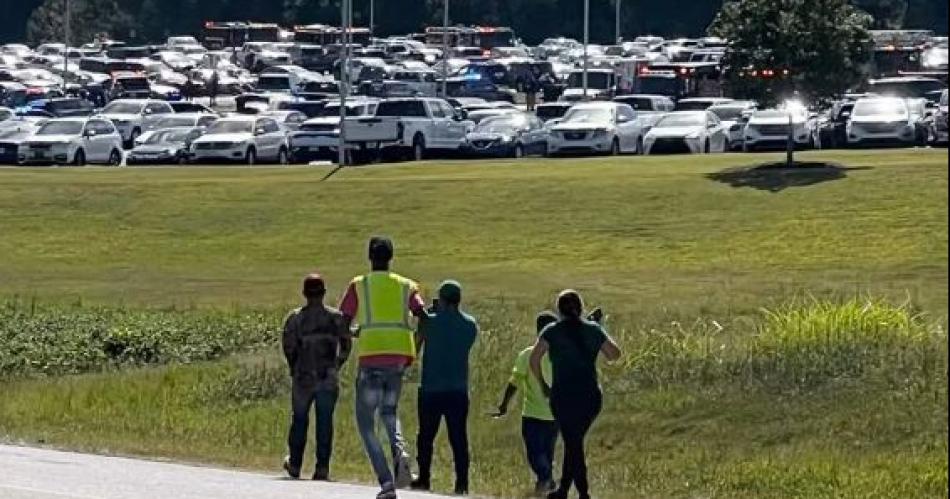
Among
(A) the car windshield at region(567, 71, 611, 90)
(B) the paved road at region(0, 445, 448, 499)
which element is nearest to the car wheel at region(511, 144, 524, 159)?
(A) the car windshield at region(567, 71, 611, 90)

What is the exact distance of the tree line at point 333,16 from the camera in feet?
393

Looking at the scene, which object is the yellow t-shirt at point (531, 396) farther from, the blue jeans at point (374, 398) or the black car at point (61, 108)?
the black car at point (61, 108)

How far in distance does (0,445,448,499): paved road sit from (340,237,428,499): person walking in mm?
674

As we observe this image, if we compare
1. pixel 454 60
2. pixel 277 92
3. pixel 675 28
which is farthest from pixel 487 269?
pixel 675 28

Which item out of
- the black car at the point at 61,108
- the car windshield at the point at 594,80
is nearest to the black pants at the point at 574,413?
the black car at the point at 61,108

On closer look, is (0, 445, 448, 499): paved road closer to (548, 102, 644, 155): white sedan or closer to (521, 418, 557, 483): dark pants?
(521, 418, 557, 483): dark pants

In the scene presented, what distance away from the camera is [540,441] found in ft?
58.7

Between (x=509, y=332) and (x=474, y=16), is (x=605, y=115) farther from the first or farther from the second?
(x=474, y=16)

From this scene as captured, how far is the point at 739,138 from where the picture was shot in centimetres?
5531

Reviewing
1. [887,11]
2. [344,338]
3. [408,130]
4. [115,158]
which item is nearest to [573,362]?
[344,338]

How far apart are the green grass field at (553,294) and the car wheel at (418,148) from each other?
139 inches

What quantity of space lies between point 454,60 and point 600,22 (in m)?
14.9

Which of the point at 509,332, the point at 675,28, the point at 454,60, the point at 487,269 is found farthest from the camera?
the point at 675,28

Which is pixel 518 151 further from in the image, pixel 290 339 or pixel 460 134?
pixel 290 339
